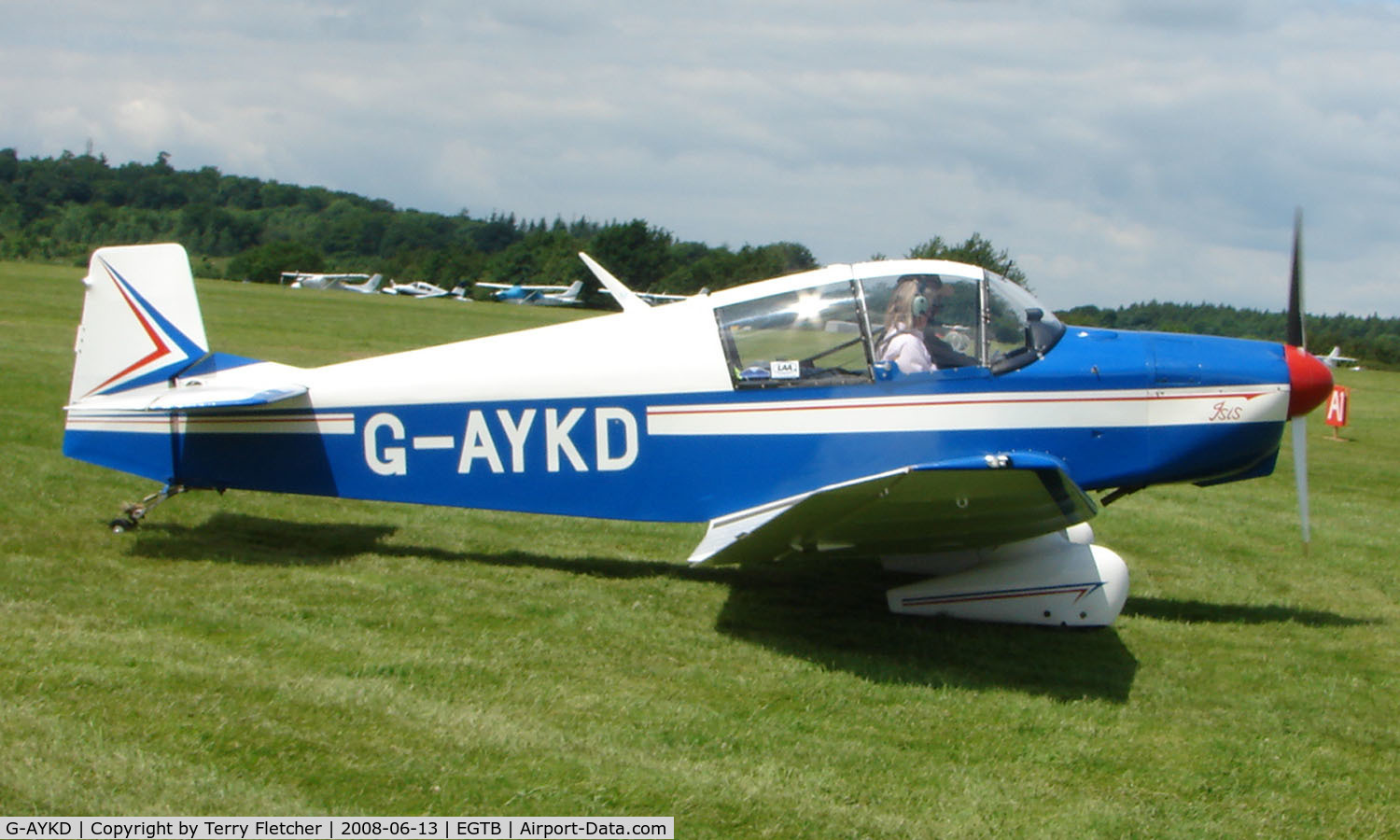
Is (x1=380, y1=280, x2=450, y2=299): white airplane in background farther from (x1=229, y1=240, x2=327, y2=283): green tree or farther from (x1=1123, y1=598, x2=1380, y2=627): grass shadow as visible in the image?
(x1=1123, y1=598, x2=1380, y2=627): grass shadow

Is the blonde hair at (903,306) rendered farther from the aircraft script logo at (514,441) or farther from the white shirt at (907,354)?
the aircraft script logo at (514,441)

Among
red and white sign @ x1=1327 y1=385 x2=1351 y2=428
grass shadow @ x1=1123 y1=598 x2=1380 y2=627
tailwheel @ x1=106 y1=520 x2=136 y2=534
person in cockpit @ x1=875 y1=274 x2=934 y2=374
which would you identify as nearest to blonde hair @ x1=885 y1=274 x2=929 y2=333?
person in cockpit @ x1=875 y1=274 x2=934 y2=374

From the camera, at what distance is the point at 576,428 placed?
6602 mm

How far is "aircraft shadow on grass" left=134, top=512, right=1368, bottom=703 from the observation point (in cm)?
590

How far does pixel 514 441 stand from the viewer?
22.0 feet

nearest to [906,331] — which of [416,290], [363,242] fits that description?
[416,290]

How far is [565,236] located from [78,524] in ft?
265

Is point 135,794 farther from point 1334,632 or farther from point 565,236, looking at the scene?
point 565,236

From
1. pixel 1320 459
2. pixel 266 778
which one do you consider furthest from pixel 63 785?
pixel 1320 459

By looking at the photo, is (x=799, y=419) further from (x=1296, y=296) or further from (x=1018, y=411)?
(x=1296, y=296)

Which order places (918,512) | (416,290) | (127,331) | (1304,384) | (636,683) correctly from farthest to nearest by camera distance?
(416,290)
(127,331)
(1304,384)
(918,512)
(636,683)

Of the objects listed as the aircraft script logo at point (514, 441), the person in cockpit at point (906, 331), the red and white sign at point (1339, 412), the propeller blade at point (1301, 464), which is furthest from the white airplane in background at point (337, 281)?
the propeller blade at point (1301, 464)

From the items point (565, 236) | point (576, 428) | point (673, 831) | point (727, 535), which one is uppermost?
point (565, 236)

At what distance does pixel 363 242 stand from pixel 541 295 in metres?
54.7
